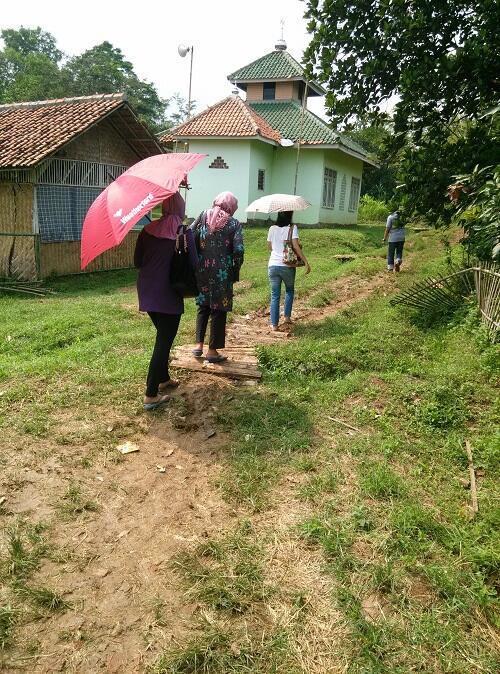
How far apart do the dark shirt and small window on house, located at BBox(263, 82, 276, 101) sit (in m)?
22.2

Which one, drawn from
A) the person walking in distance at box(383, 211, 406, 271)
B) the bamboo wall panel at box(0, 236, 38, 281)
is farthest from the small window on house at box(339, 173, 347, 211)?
the bamboo wall panel at box(0, 236, 38, 281)

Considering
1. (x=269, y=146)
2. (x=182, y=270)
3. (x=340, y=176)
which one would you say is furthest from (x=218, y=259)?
(x=340, y=176)

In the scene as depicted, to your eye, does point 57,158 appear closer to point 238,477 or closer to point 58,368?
point 58,368

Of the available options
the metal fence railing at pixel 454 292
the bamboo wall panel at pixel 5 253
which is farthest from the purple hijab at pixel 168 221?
the bamboo wall panel at pixel 5 253

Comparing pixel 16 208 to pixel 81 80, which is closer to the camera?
pixel 16 208

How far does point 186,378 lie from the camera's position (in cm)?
519

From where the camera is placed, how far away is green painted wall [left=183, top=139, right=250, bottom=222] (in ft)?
65.9

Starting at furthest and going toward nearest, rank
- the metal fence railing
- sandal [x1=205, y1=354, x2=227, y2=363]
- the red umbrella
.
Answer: the metal fence railing < sandal [x1=205, y1=354, x2=227, y2=363] < the red umbrella

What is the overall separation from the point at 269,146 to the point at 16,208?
39.0ft

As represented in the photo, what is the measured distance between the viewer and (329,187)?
22.5 metres

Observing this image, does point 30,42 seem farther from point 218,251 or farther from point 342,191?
point 218,251

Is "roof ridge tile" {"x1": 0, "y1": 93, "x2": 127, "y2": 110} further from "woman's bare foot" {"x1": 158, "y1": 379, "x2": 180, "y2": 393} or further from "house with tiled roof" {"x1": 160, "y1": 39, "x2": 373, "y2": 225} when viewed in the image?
"woman's bare foot" {"x1": 158, "y1": 379, "x2": 180, "y2": 393}

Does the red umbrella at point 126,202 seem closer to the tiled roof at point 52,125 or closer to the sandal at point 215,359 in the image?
the sandal at point 215,359

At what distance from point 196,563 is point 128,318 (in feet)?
20.3
